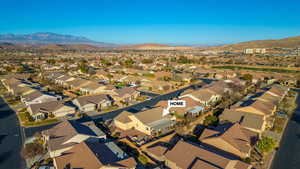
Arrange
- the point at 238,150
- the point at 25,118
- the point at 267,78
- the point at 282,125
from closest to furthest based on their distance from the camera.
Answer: the point at 238,150
the point at 282,125
the point at 25,118
the point at 267,78

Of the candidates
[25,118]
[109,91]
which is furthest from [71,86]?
[25,118]

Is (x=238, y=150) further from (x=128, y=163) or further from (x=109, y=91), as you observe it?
(x=109, y=91)

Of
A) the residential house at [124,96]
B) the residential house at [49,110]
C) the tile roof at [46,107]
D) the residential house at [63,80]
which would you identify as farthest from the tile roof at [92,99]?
the residential house at [63,80]

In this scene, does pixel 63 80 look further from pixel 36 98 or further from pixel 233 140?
pixel 233 140

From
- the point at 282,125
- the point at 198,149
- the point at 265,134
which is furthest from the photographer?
the point at 282,125

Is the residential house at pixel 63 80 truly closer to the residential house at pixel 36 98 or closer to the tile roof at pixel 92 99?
the residential house at pixel 36 98

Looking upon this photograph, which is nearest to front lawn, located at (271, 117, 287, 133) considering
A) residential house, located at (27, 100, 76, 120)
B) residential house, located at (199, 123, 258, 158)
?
residential house, located at (199, 123, 258, 158)

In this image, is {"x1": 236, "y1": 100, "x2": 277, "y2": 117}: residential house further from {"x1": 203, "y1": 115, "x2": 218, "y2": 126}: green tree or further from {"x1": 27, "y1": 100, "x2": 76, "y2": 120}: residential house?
{"x1": 27, "y1": 100, "x2": 76, "y2": 120}: residential house
